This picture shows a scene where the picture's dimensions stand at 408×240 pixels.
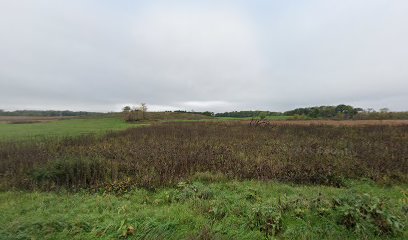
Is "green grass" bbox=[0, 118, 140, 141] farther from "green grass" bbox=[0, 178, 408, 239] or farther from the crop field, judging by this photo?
"green grass" bbox=[0, 178, 408, 239]

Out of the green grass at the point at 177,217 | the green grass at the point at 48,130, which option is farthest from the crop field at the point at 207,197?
the green grass at the point at 48,130

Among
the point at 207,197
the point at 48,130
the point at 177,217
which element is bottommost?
the point at 48,130

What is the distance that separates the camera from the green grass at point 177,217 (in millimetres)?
4090

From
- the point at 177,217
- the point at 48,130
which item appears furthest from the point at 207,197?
the point at 48,130

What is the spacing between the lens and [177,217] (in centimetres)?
452

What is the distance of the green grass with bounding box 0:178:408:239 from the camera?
4090 mm

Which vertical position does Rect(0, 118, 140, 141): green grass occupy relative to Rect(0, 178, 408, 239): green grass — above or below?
below

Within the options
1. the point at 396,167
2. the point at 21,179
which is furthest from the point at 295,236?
the point at 21,179

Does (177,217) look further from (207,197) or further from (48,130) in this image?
(48,130)

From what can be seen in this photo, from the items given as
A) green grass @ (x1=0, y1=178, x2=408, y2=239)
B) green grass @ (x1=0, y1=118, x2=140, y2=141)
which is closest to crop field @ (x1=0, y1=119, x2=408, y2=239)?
green grass @ (x1=0, y1=178, x2=408, y2=239)

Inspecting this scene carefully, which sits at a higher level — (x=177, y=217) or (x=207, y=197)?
(x=177, y=217)

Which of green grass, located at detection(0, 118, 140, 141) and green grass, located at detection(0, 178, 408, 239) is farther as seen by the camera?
green grass, located at detection(0, 118, 140, 141)

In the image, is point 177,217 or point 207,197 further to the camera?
point 207,197

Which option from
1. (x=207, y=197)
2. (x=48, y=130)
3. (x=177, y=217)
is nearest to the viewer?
(x=177, y=217)
